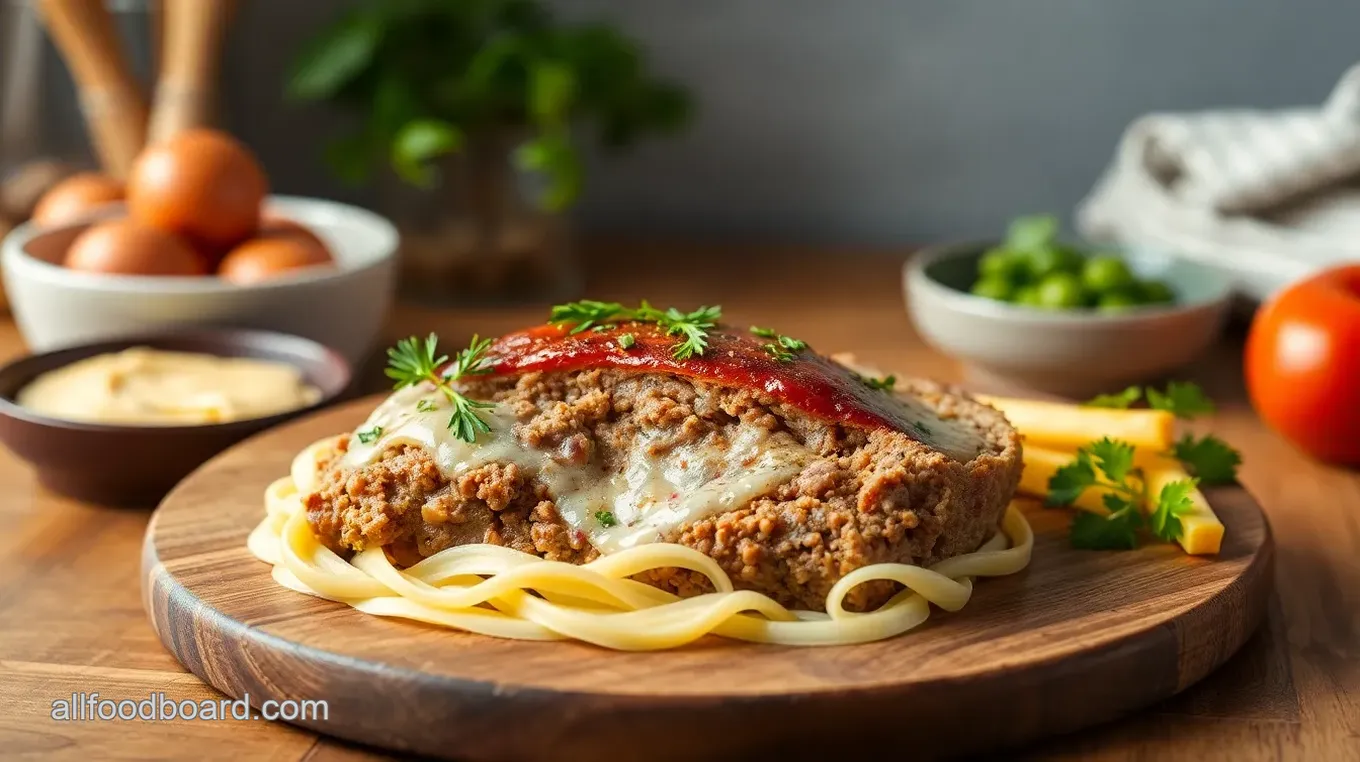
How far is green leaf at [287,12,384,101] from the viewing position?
6.39 m

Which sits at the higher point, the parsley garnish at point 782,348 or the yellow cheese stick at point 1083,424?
the parsley garnish at point 782,348

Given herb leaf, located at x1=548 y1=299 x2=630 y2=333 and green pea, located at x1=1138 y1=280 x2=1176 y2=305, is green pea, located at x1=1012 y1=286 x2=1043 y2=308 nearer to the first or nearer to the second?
green pea, located at x1=1138 y1=280 x2=1176 y2=305

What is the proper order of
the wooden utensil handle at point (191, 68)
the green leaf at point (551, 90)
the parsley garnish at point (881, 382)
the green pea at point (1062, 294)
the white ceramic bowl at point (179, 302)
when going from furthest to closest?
the wooden utensil handle at point (191, 68) < the green leaf at point (551, 90) < the green pea at point (1062, 294) < the white ceramic bowl at point (179, 302) < the parsley garnish at point (881, 382)

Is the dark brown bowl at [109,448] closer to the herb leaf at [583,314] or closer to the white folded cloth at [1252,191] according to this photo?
the herb leaf at [583,314]

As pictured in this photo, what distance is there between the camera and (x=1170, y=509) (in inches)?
138

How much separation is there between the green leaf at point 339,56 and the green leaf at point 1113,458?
388 cm

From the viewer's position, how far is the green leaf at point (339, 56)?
21.0ft

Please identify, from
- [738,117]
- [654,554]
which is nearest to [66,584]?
[654,554]

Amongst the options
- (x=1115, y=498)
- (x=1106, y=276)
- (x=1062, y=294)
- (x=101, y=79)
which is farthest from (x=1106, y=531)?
(x=101, y=79)

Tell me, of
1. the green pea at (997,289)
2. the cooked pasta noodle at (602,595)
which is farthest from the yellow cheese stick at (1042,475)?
the green pea at (997,289)

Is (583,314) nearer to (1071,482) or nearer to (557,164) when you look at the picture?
(1071,482)

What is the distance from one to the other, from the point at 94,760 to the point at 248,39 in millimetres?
5696

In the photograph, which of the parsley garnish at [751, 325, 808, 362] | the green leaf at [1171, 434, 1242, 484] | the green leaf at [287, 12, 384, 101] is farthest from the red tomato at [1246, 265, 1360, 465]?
the green leaf at [287, 12, 384, 101]

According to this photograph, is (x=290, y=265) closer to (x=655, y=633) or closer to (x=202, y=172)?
(x=202, y=172)
